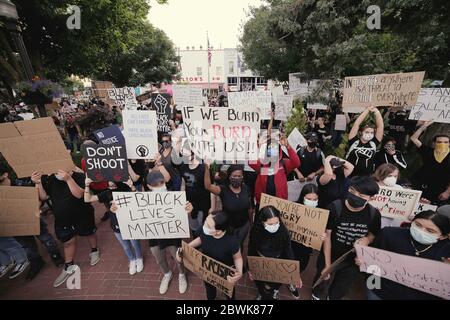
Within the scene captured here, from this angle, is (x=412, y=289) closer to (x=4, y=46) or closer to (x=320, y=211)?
(x=320, y=211)

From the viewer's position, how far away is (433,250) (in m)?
2.22

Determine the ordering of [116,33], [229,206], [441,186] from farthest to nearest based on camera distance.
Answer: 1. [116,33]
2. [441,186]
3. [229,206]

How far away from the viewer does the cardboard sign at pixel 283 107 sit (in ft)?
23.1

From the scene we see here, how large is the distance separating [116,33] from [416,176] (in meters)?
13.3

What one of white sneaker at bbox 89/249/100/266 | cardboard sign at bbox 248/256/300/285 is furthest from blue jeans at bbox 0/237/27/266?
cardboard sign at bbox 248/256/300/285

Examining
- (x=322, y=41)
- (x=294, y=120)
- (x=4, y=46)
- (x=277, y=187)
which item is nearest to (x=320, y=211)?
(x=277, y=187)

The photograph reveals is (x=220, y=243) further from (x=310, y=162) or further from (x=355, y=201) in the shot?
(x=310, y=162)

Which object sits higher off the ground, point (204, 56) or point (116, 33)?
point (204, 56)

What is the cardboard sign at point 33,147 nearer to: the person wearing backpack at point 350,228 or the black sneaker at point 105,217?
the black sneaker at point 105,217

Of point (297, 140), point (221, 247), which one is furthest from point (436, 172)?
point (221, 247)

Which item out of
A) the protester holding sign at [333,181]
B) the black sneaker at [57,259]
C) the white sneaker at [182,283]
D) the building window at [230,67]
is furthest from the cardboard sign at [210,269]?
the building window at [230,67]

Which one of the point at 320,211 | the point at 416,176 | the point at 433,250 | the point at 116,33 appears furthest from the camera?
the point at 116,33

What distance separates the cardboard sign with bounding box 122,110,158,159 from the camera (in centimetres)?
350

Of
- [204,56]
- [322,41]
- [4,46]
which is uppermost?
[204,56]
